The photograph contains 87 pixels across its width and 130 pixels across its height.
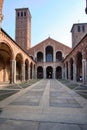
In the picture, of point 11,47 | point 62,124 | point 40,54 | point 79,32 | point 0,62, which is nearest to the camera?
point 62,124

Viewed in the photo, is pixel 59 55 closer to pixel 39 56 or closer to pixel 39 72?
pixel 39 56

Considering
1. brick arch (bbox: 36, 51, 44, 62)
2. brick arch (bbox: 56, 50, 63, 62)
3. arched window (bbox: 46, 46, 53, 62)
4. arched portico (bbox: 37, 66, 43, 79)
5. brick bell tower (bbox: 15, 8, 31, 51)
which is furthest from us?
brick bell tower (bbox: 15, 8, 31, 51)

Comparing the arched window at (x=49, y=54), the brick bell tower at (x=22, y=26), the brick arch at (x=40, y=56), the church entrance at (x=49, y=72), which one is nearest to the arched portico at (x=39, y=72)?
the church entrance at (x=49, y=72)

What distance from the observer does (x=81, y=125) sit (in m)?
4.92

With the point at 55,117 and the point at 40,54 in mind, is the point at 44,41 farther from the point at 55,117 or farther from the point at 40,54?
the point at 55,117

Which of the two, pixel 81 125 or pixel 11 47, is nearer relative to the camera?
pixel 81 125

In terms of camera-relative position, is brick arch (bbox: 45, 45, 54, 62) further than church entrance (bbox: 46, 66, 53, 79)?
No

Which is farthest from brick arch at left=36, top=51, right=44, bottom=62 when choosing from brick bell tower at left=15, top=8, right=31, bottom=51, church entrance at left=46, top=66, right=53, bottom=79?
brick bell tower at left=15, top=8, right=31, bottom=51

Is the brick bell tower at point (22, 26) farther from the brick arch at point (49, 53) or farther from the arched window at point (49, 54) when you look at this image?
the arched window at point (49, 54)

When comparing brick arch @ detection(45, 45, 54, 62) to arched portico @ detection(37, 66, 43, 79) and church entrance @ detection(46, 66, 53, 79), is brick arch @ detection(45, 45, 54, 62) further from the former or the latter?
arched portico @ detection(37, 66, 43, 79)

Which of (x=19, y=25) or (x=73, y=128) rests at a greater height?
(x=19, y=25)

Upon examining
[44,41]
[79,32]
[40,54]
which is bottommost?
[40,54]

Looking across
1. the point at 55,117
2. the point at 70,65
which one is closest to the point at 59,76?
the point at 70,65

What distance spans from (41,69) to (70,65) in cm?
1687
